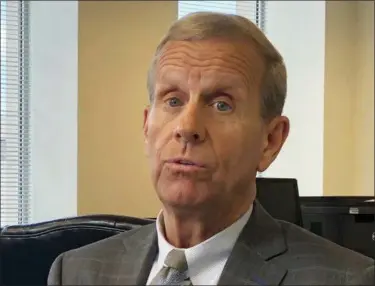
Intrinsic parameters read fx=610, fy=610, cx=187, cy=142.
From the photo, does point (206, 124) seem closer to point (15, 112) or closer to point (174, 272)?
point (174, 272)

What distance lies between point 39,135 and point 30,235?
1855 mm

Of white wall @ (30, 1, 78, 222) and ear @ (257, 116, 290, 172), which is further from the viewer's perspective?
white wall @ (30, 1, 78, 222)

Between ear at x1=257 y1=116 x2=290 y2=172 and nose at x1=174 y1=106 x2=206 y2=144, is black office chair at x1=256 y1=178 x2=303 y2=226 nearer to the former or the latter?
ear at x1=257 y1=116 x2=290 y2=172

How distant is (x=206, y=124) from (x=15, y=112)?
2430mm

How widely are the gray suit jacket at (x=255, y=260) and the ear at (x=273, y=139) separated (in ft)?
0.32

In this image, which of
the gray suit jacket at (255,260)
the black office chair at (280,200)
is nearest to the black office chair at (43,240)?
the gray suit jacket at (255,260)

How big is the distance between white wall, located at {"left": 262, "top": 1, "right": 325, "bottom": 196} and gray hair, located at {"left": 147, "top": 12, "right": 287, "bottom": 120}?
2.73m

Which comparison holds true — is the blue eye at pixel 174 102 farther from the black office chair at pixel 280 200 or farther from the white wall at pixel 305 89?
the white wall at pixel 305 89

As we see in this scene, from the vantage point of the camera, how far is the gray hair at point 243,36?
113 cm

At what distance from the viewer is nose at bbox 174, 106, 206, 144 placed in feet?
3.49

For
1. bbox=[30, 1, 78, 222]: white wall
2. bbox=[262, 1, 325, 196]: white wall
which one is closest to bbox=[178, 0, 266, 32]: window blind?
bbox=[262, 1, 325, 196]: white wall

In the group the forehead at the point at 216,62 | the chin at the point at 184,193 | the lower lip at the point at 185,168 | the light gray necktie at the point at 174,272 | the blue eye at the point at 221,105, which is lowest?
the light gray necktie at the point at 174,272

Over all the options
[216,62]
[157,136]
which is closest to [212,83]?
[216,62]

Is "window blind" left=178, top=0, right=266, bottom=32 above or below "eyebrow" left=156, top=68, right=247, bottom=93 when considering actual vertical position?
above
